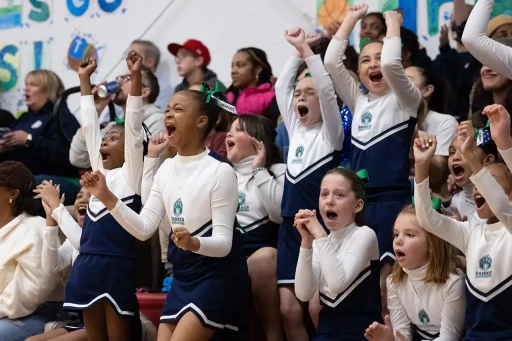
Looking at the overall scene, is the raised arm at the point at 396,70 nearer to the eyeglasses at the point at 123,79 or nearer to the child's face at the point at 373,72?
the child's face at the point at 373,72

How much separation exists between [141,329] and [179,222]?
796mm

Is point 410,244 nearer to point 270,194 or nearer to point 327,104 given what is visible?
point 327,104

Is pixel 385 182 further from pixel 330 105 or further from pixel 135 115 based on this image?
pixel 135 115

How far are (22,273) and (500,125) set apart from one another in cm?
271

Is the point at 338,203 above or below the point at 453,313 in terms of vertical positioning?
above

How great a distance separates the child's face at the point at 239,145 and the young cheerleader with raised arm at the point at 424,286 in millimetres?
1175

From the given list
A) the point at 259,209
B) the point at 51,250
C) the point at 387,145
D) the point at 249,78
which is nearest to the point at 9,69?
the point at 249,78

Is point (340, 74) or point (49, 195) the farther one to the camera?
point (49, 195)

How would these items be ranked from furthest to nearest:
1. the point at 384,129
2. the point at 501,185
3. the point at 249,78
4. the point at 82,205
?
the point at 249,78, the point at 82,205, the point at 384,129, the point at 501,185

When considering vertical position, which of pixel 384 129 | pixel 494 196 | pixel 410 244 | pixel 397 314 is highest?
pixel 384 129

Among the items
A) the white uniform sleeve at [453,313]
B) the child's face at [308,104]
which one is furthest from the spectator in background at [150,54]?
the white uniform sleeve at [453,313]

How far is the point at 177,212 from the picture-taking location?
153 inches

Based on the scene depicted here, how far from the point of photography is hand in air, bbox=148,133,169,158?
14.4 ft

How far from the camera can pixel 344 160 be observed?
15.0 feet
